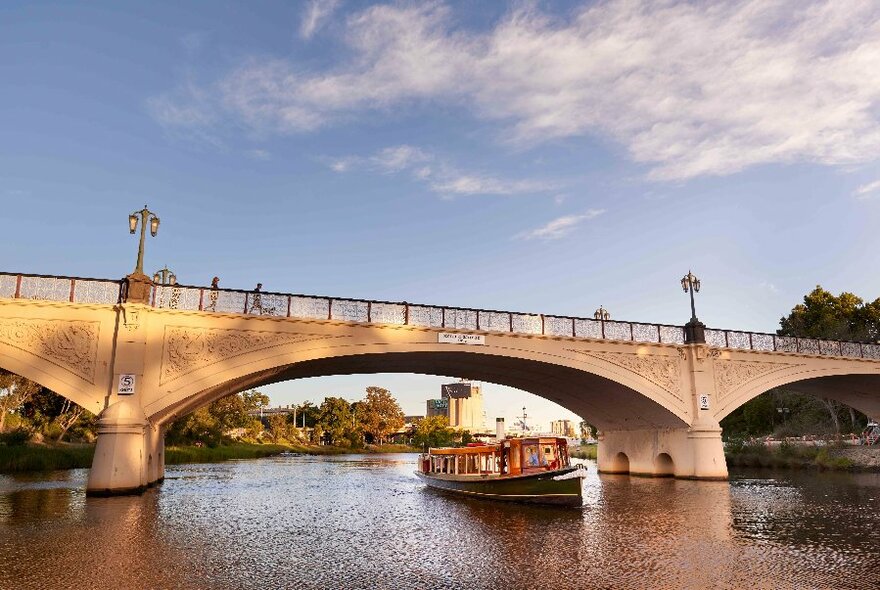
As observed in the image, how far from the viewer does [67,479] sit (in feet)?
107

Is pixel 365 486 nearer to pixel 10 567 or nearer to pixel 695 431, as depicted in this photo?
pixel 695 431

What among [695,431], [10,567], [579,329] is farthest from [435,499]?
[10,567]

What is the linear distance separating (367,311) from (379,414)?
86425mm

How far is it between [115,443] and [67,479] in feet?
43.1

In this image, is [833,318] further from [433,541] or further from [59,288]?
[59,288]

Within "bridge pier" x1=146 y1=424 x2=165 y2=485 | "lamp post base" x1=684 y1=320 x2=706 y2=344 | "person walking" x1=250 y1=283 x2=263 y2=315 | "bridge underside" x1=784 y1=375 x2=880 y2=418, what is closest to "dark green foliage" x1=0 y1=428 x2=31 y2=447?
"bridge pier" x1=146 y1=424 x2=165 y2=485

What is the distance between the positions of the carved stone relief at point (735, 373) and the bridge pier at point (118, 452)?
96.6 feet

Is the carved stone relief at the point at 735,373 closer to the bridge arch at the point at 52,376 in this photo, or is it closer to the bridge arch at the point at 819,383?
the bridge arch at the point at 819,383

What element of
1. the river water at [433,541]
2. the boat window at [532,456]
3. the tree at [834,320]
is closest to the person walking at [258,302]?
the river water at [433,541]

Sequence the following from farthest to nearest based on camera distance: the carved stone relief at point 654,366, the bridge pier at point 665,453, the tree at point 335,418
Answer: the tree at point 335,418 < the bridge pier at point 665,453 < the carved stone relief at point 654,366

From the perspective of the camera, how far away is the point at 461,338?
29172 millimetres

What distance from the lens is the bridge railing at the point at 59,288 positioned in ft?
76.8

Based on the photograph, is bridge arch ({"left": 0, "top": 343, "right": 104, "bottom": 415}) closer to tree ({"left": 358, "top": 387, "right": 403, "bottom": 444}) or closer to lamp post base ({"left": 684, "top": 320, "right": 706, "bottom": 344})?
lamp post base ({"left": 684, "top": 320, "right": 706, "bottom": 344})

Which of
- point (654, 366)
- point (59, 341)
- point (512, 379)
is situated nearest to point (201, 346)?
point (59, 341)
